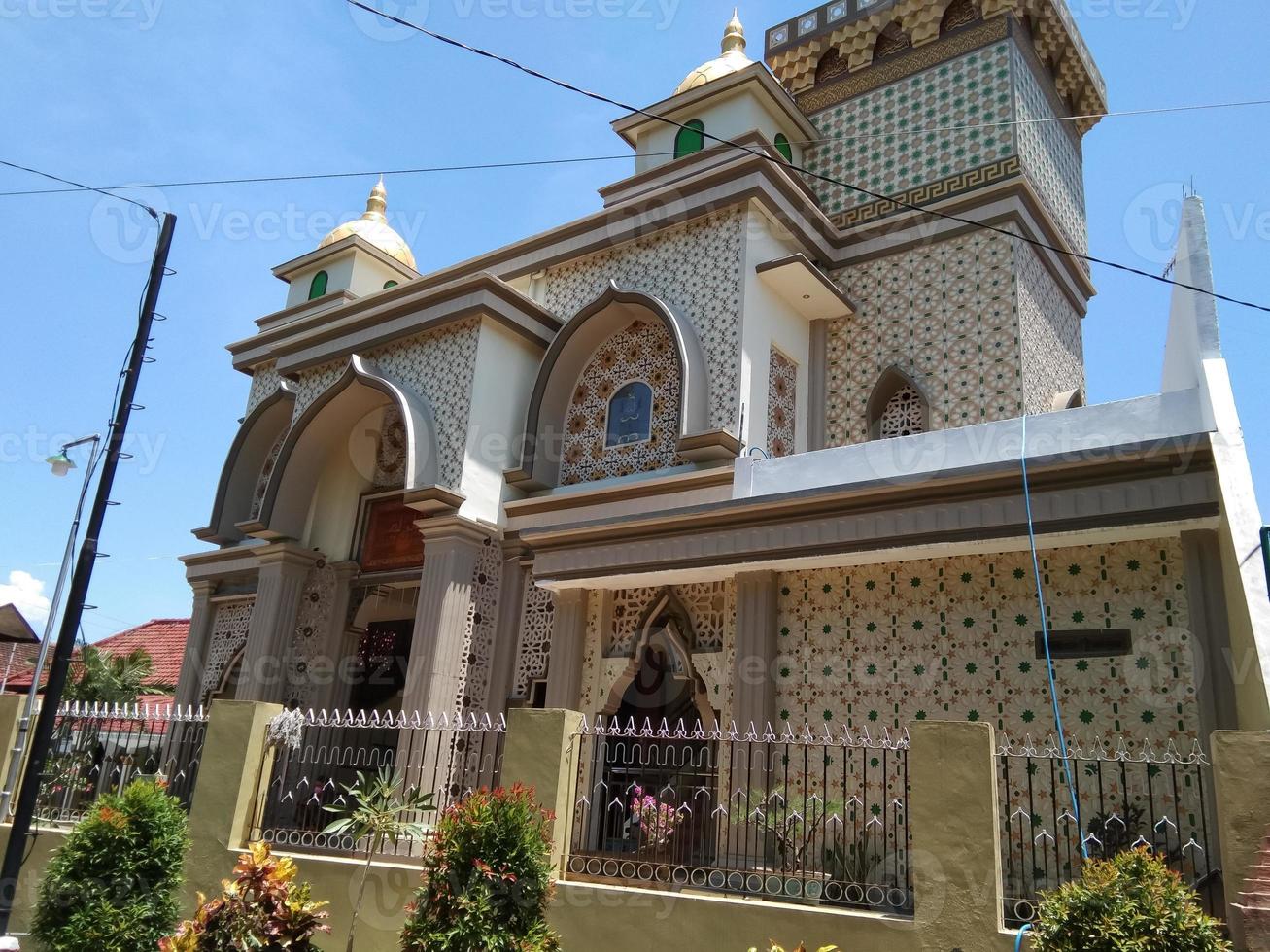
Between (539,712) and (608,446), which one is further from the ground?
(608,446)

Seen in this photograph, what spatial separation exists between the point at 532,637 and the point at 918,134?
24.6 ft

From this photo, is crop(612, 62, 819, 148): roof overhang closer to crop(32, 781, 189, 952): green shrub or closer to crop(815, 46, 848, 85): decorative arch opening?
crop(815, 46, 848, 85): decorative arch opening

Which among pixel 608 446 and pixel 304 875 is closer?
pixel 304 875

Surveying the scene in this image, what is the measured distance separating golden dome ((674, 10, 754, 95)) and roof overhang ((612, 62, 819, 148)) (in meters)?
0.13

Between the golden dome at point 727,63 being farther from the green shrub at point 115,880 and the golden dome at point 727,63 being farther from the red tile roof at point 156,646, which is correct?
the red tile roof at point 156,646

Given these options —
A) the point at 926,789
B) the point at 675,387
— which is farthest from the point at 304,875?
the point at 675,387

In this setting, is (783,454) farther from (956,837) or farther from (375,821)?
(956,837)

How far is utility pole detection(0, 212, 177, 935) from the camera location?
7.04m

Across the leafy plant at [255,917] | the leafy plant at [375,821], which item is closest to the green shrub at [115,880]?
the leafy plant at [255,917]

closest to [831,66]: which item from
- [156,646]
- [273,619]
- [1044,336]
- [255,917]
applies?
[1044,336]

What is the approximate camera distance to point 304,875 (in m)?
6.82

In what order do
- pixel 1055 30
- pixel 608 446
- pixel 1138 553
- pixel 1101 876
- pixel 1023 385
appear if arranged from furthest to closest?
pixel 1055 30, pixel 608 446, pixel 1023 385, pixel 1138 553, pixel 1101 876

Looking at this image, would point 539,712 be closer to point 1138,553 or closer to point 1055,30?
point 1138,553

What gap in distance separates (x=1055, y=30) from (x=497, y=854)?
12.2 m
